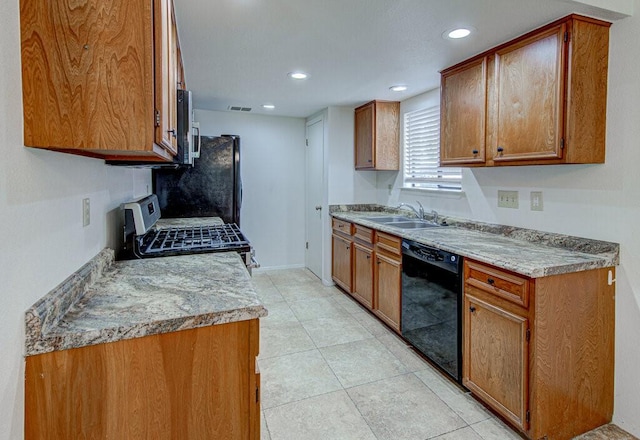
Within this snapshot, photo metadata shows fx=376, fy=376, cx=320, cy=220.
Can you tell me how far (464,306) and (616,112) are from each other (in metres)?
1.31

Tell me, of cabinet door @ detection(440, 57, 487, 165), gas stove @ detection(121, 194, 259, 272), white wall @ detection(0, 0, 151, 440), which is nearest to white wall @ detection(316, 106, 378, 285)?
cabinet door @ detection(440, 57, 487, 165)

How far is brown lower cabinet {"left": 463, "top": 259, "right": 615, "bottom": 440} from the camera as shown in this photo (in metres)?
1.82

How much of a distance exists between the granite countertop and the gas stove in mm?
1264

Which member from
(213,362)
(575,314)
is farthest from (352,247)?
(213,362)

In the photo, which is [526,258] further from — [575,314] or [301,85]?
[301,85]

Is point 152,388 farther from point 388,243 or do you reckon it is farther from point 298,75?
point 298,75

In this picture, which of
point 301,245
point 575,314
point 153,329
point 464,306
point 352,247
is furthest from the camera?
point 301,245

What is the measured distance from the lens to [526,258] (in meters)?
1.96

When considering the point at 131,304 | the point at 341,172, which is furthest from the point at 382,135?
the point at 131,304

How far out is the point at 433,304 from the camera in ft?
8.39

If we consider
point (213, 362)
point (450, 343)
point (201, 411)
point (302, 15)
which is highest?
point (302, 15)

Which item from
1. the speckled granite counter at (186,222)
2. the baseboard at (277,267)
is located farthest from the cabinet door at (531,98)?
the baseboard at (277,267)

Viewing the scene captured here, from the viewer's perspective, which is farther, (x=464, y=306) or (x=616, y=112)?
(x=464, y=306)

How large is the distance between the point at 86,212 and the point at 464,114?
238 centimetres
